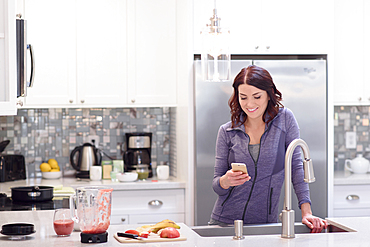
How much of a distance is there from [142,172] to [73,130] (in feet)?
2.49

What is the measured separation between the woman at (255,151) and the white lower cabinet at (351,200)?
1.33 meters

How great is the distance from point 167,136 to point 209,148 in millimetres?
818

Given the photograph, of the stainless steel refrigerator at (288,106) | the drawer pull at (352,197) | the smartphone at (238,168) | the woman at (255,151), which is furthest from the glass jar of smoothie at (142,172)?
the smartphone at (238,168)

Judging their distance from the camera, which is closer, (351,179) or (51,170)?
(351,179)

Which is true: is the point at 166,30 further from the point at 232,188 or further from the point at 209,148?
the point at 232,188

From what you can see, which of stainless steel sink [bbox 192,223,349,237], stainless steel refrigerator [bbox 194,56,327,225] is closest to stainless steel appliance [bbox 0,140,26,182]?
stainless steel refrigerator [bbox 194,56,327,225]

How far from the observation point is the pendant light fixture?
2141 millimetres

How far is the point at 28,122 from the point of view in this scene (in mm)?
3949

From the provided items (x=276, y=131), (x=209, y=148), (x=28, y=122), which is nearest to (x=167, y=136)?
(x=209, y=148)

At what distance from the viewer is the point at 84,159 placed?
3791mm

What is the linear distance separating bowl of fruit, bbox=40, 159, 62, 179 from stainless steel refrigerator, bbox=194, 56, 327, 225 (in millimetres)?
1187

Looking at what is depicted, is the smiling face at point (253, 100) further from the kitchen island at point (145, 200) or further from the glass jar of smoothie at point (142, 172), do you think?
the glass jar of smoothie at point (142, 172)

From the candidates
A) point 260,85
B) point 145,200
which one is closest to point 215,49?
point 260,85

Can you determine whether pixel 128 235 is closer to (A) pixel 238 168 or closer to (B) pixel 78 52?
(A) pixel 238 168
